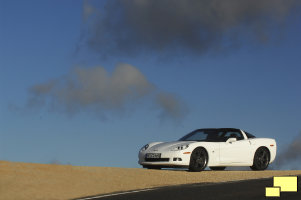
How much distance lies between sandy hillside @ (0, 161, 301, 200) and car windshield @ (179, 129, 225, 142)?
1509 millimetres

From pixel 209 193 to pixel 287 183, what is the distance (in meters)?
2.01

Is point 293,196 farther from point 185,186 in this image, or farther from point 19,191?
point 19,191

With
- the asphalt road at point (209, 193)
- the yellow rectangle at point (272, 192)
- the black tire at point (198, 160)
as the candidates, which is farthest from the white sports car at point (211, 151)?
the yellow rectangle at point (272, 192)

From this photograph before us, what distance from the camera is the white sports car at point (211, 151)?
19.9m

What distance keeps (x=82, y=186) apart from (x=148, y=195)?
276 cm

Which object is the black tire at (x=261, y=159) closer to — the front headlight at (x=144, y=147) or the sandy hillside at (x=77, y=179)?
the sandy hillside at (x=77, y=179)

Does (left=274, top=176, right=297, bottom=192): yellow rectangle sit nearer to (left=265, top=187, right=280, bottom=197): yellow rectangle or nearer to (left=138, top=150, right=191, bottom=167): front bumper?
(left=265, top=187, right=280, bottom=197): yellow rectangle

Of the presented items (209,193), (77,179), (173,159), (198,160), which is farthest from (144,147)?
(209,193)

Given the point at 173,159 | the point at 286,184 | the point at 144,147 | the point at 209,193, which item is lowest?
the point at 209,193

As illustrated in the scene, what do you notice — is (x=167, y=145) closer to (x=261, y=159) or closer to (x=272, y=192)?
(x=261, y=159)

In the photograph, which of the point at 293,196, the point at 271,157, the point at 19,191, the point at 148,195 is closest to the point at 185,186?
the point at 148,195

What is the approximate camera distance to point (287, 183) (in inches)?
559

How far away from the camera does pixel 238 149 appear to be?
21422 millimetres

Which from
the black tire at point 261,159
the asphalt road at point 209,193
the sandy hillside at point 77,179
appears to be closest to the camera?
the asphalt road at point 209,193
